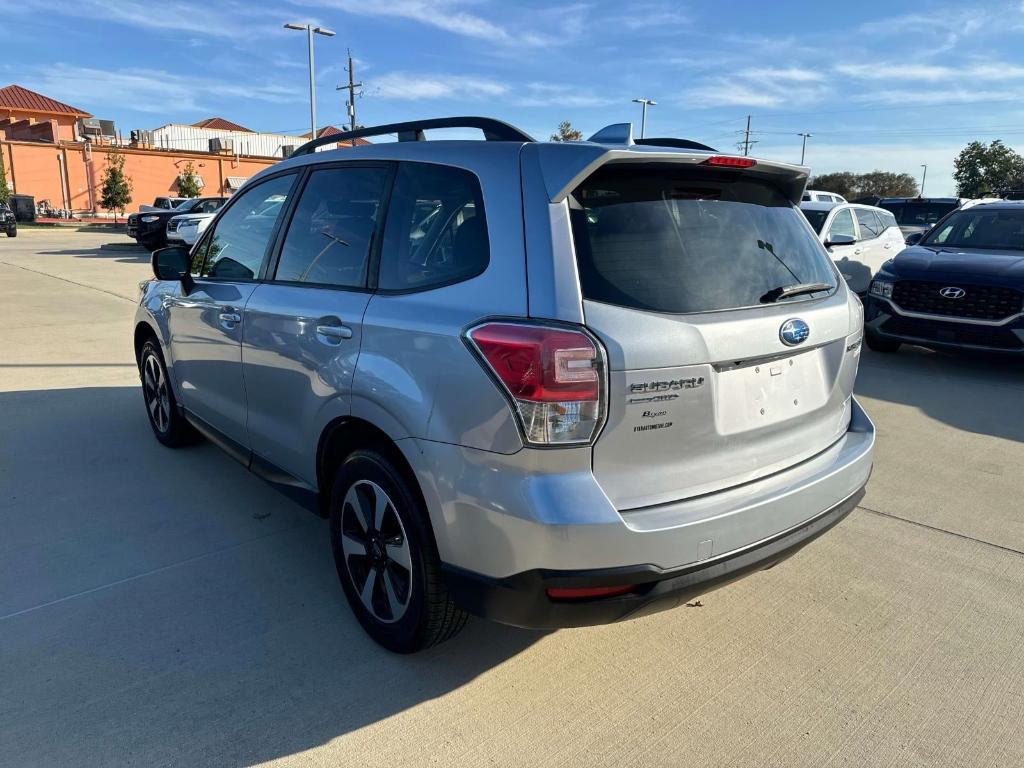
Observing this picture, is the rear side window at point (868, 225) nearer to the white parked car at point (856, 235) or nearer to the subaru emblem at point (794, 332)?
the white parked car at point (856, 235)

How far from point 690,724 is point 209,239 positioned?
11.2 ft

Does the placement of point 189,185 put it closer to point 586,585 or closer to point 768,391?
point 768,391

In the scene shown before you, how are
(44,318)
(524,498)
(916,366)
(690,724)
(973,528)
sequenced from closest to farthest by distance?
1. (524,498)
2. (690,724)
3. (973,528)
4. (916,366)
5. (44,318)

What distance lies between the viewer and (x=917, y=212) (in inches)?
690

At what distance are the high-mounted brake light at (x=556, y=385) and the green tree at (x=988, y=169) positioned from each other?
54.2m

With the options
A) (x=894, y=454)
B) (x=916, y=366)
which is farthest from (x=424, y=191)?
(x=916, y=366)

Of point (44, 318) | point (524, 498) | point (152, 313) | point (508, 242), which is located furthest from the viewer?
point (44, 318)

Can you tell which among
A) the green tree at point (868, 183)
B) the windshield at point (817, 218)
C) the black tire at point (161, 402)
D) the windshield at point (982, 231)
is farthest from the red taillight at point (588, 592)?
the green tree at point (868, 183)

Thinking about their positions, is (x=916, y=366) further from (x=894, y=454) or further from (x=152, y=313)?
(x=152, y=313)

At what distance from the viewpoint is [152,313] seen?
15.5ft

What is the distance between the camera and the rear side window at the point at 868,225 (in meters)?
11.3

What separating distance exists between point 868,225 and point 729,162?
407 inches

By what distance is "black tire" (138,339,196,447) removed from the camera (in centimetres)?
474

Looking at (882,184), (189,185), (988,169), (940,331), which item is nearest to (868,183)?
(882,184)
